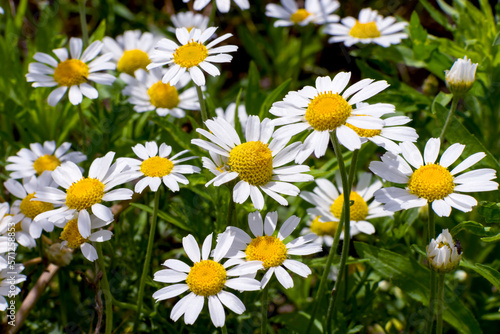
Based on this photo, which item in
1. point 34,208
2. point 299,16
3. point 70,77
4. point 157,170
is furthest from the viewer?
point 299,16

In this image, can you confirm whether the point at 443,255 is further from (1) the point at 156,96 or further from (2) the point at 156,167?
(1) the point at 156,96

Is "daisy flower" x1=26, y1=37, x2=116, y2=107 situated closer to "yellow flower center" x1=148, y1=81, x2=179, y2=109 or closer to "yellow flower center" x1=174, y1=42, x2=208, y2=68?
"yellow flower center" x1=148, y1=81, x2=179, y2=109

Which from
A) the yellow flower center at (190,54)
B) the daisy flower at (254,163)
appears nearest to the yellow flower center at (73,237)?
the daisy flower at (254,163)

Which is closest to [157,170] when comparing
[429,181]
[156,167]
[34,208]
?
[156,167]

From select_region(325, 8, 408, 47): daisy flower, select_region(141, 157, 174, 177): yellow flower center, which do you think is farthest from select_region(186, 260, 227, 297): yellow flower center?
select_region(325, 8, 408, 47): daisy flower

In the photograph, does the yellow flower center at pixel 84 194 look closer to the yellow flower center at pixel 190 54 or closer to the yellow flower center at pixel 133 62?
the yellow flower center at pixel 190 54
